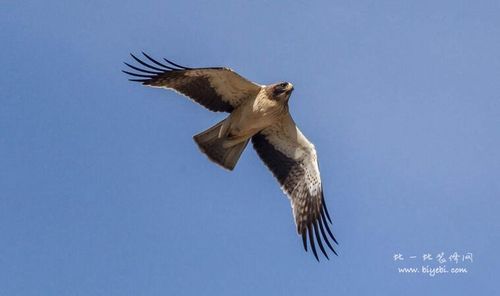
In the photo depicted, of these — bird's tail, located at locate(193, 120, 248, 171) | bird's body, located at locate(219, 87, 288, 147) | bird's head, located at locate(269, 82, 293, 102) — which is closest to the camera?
bird's head, located at locate(269, 82, 293, 102)

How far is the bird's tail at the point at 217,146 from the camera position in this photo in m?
12.9

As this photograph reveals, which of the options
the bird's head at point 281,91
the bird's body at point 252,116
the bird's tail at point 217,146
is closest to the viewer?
the bird's head at point 281,91

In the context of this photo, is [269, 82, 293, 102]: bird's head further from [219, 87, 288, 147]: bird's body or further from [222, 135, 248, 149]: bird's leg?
[222, 135, 248, 149]: bird's leg

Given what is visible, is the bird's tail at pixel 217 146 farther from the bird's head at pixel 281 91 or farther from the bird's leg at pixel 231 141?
the bird's head at pixel 281 91

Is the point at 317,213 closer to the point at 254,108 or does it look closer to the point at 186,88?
the point at 254,108

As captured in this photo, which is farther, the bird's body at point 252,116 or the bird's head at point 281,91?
the bird's body at point 252,116

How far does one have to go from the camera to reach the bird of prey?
12.7 meters

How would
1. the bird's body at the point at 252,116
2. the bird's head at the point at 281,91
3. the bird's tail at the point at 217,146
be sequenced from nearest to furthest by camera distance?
the bird's head at the point at 281,91 < the bird's body at the point at 252,116 < the bird's tail at the point at 217,146

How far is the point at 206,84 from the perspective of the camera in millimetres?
12891

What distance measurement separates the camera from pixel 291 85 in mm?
12578

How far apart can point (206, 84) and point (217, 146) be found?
0.98m

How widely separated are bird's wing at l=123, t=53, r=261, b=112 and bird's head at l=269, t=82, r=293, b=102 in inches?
13.7

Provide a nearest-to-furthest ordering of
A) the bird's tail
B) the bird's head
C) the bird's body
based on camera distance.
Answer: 1. the bird's head
2. the bird's body
3. the bird's tail

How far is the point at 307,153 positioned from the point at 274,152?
1.75 ft
